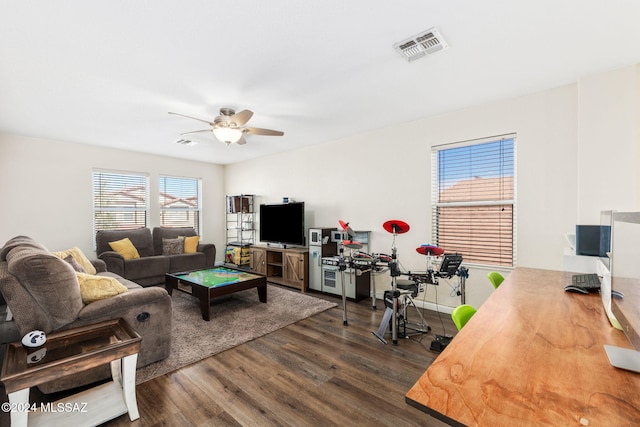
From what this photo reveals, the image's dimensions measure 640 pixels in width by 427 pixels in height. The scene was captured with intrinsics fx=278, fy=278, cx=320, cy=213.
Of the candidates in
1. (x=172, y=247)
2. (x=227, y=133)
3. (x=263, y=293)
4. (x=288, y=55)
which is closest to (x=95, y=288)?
(x=227, y=133)

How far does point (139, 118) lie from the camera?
370cm

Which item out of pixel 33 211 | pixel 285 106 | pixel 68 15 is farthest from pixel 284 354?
pixel 33 211

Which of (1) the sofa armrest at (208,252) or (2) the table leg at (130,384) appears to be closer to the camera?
(2) the table leg at (130,384)

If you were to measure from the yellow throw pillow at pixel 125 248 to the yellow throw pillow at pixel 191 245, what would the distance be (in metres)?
0.85

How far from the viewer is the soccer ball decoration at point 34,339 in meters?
1.64

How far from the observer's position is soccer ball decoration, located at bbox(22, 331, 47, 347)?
164cm

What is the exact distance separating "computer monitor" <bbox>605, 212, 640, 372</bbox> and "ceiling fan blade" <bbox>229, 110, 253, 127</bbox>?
2.82 m

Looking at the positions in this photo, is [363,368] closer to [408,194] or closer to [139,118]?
[408,194]

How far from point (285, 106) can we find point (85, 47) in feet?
6.00

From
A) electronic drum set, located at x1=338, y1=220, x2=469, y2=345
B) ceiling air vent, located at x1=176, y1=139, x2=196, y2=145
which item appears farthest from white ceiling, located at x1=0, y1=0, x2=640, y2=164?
electronic drum set, located at x1=338, y1=220, x2=469, y2=345

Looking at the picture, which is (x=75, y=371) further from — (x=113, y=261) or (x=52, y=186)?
(x=52, y=186)

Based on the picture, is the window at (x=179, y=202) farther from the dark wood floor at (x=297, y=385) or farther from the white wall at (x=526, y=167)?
the dark wood floor at (x=297, y=385)

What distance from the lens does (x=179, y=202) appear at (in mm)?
6391

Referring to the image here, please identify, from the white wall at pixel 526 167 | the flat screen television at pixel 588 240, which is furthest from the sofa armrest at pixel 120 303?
the flat screen television at pixel 588 240
